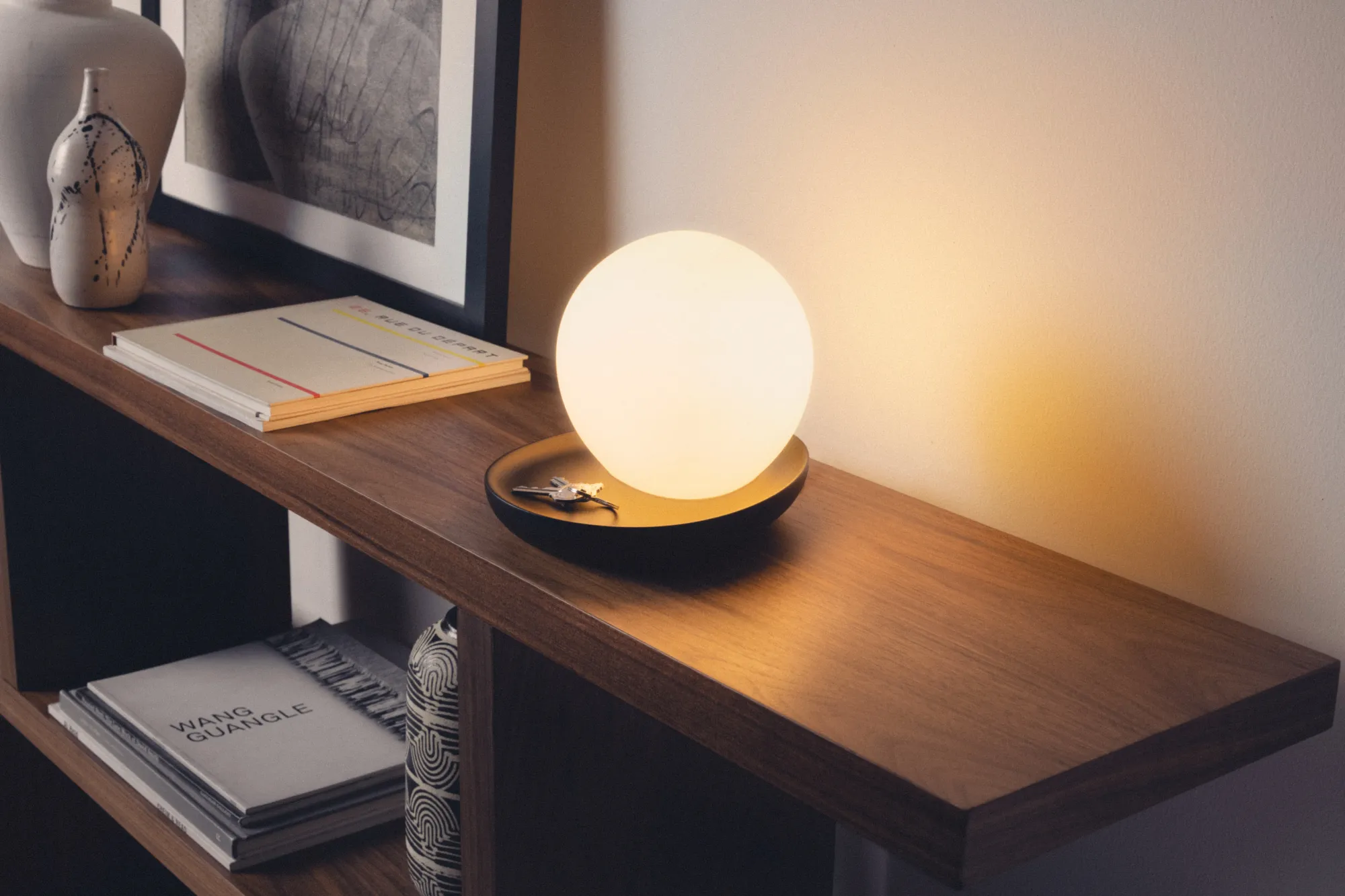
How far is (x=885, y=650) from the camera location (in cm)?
59

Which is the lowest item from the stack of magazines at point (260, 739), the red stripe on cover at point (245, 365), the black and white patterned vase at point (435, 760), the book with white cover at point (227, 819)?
the book with white cover at point (227, 819)

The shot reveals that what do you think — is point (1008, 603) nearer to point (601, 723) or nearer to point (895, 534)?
point (895, 534)

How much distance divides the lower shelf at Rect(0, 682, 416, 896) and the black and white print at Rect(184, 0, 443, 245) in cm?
48

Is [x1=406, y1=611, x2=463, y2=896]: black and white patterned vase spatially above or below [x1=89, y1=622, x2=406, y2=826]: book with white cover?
above

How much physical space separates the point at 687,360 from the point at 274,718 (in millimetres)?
684

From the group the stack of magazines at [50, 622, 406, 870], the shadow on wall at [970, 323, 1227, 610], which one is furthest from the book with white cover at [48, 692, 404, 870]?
the shadow on wall at [970, 323, 1227, 610]

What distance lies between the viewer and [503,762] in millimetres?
713

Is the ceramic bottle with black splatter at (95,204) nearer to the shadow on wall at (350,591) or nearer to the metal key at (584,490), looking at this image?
the shadow on wall at (350,591)

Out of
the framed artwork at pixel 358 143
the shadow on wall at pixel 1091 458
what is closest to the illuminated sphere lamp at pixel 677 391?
the shadow on wall at pixel 1091 458

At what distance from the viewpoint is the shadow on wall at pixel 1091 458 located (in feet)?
2.21

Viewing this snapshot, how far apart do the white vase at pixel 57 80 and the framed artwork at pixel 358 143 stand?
0.08 m

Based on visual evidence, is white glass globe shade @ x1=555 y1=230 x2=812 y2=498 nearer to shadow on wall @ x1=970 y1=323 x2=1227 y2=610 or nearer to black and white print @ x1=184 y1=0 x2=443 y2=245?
shadow on wall @ x1=970 y1=323 x2=1227 y2=610

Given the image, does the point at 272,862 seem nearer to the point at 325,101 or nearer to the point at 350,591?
the point at 350,591

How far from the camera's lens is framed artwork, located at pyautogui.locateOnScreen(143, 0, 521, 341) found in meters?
0.94
